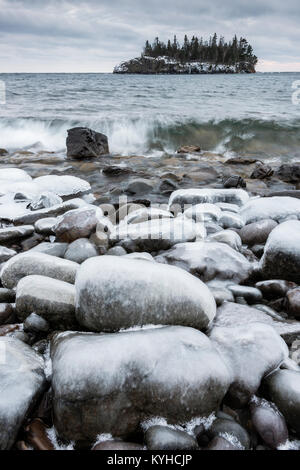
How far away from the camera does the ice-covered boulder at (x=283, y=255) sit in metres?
2.10

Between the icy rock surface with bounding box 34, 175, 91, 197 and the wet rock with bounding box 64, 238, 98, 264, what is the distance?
6.18ft

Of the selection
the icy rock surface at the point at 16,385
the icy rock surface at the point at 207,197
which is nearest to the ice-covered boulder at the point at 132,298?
the icy rock surface at the point at 16,385

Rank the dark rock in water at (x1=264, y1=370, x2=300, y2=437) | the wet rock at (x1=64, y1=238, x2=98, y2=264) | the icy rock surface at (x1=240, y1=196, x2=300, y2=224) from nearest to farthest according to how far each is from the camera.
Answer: the dark rock in water at (x1=264, y1=370, x2=300, y2=437) → the wet rock at (x1=64, y1=238, x2=98, y2=264) → the icy rock surface at (x1=240, y1=196, x2=300, y2=224)

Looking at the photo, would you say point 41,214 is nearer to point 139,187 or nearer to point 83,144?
point 139,187

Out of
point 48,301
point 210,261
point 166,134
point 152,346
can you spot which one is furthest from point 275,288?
point 166,134

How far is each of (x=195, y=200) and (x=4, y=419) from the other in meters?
2.99

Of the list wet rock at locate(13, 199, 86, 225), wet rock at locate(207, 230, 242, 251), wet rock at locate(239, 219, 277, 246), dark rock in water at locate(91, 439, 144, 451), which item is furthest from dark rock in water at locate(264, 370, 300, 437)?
wet rock at locate(13, 199, 86, 225)

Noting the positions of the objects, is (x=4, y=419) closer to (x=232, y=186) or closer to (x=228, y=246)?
(x=228, y=246)

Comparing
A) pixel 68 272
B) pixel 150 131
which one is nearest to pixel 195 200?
pixel 68 272

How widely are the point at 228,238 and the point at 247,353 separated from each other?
4.41ft

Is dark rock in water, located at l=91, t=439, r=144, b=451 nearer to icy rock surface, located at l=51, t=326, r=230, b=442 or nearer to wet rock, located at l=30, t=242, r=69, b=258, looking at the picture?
icy rock surface, located at l=51, t=326, r=230, b=442

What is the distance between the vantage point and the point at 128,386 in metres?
1.22

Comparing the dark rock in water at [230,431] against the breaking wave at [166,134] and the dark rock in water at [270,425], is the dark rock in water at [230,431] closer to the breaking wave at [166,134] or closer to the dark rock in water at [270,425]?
the dark rock in water at [270,425]

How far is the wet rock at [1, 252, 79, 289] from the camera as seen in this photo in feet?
6.41
